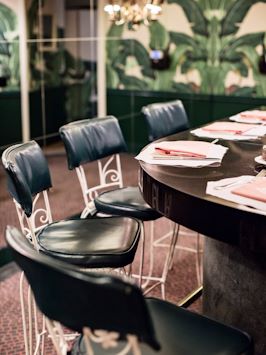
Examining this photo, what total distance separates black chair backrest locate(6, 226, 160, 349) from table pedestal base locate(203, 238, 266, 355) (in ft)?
3.31

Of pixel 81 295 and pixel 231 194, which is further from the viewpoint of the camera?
pixel 231 194

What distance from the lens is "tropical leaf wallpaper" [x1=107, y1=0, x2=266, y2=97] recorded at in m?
5.95

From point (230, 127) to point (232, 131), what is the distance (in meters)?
0.11

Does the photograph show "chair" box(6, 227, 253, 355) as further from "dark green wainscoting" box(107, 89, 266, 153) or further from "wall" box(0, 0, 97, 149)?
"dark green wainscoting" box(107, 89, 266, 153)

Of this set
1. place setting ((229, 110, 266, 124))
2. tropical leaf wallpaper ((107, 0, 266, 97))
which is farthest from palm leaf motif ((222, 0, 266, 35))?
place setting ((229, 110, 266, 124))

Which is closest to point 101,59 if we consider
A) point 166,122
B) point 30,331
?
point 166,122

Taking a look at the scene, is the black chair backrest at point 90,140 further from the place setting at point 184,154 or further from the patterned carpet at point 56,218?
the patterned carpet at point 56,218

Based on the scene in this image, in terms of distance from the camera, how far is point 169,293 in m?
3.12

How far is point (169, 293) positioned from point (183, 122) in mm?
1228

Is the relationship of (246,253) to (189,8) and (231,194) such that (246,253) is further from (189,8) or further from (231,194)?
(189,8)

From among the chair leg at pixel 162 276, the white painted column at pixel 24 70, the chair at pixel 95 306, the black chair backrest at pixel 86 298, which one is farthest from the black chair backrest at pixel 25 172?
the white painted column at pixel 24 70

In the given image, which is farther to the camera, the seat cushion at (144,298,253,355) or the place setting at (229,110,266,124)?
the place setting at (229,110,266,124)

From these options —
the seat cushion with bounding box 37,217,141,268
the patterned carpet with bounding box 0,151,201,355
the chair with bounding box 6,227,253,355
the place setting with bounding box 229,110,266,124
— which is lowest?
the patterned carpet with bounding box 0,151,201,355

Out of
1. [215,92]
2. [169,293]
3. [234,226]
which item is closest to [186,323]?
[234,226]
